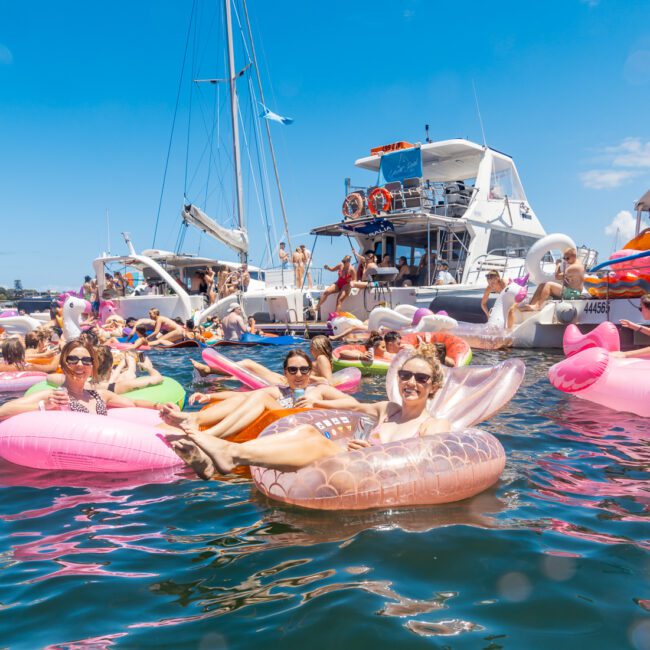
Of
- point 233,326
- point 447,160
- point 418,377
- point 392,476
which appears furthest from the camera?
point 447,160

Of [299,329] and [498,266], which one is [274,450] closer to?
[299,329]

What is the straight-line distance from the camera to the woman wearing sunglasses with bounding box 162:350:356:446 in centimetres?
464

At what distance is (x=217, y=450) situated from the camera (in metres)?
3.01

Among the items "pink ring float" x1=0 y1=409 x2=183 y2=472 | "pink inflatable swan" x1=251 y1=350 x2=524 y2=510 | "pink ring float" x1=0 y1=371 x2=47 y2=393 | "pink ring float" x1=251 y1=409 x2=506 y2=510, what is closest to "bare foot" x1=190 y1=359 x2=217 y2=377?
"pink ring float" x1=0 y1=371 x2=47 y2=393

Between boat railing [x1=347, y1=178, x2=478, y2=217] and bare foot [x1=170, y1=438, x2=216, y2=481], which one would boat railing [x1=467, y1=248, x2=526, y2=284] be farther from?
bare foot [x1=170, y1=438, x2=216, y2=481]

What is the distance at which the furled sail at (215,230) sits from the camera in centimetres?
1967

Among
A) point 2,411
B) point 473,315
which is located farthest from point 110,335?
point 2,411

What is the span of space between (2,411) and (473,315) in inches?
403

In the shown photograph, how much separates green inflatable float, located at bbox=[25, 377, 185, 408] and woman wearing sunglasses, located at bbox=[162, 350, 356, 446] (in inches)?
33.2

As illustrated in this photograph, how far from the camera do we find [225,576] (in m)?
2.83

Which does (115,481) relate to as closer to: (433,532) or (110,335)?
(433,532)

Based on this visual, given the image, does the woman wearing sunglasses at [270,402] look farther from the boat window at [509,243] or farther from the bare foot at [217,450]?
the boat window at [509,243]

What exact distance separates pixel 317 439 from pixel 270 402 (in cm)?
136

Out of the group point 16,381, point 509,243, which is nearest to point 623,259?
point 509,243
